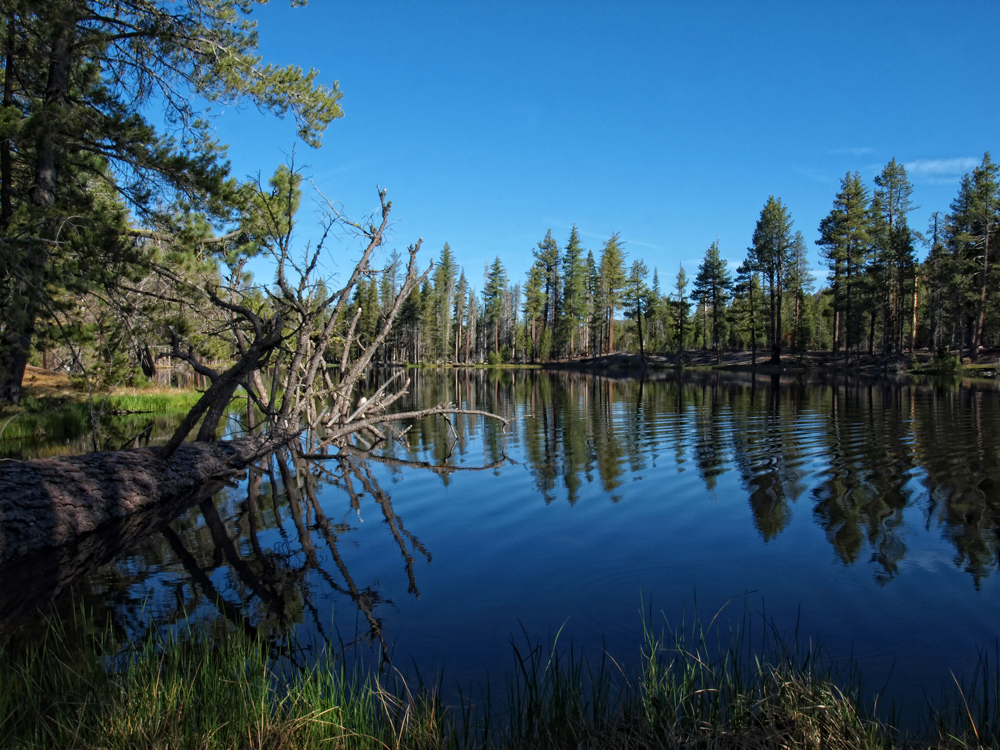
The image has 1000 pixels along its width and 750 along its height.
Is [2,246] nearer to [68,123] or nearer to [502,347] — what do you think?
[68,123]

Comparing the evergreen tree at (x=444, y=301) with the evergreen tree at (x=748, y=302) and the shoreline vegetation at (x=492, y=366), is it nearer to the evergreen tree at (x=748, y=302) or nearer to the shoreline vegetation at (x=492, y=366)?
the shoreline vegetation at (x=492, y=366)

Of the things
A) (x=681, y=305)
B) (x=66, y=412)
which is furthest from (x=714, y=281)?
(x=66, y=412)

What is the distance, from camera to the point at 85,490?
297 inches

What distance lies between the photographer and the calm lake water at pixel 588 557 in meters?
4.50

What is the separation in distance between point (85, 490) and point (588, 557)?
6.01 m

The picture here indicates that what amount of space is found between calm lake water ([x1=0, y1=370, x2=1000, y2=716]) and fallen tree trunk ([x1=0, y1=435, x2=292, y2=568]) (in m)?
0.67

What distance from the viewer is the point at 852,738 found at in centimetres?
286

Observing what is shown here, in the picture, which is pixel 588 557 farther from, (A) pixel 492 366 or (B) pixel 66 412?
(A) pixel 492 366

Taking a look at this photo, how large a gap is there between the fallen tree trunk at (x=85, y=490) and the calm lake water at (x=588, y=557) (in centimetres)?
67

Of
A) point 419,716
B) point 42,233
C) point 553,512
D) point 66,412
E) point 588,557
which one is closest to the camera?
point 419,716

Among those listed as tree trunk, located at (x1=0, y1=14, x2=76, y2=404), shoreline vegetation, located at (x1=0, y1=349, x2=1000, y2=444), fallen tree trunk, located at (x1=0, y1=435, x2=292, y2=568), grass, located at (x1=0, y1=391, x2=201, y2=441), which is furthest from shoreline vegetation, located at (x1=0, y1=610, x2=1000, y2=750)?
grass, located at (x1=0, y1=391, x2=201, y2=441)

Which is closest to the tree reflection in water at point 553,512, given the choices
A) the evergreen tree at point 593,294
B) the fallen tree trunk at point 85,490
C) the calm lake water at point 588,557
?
the calm lake water at point 588,557

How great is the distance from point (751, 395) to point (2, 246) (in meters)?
26.1

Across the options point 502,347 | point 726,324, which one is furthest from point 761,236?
point 502,347
